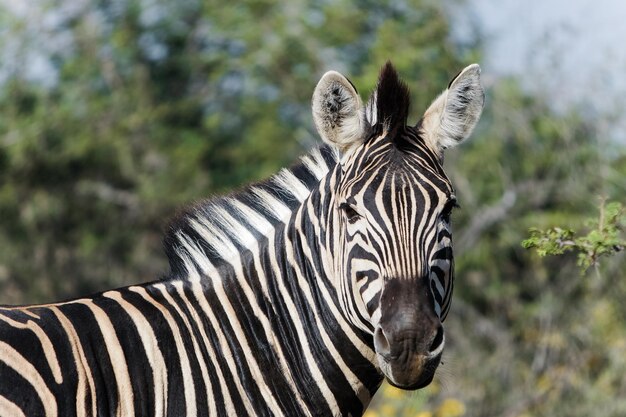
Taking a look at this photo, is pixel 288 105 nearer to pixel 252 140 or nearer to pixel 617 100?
pixel 252 140

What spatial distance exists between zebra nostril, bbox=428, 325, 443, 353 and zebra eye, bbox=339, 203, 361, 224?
72 cm

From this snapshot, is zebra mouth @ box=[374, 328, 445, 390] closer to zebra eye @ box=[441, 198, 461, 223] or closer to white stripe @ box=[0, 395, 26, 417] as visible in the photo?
zebra eye @ box=[441, 198, 461, 223]

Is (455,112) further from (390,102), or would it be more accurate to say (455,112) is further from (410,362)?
(410,362)

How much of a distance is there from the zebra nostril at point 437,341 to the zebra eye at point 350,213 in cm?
72

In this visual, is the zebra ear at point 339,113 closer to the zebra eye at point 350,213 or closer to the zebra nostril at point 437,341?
the zebra eye at point 350,213

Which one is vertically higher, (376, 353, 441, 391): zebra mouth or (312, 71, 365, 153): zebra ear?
(312, 71, 365, 153): zebra ear

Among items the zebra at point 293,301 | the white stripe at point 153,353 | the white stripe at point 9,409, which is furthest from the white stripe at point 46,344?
the white stripe at point 153,353

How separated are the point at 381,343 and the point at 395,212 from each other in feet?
2.16

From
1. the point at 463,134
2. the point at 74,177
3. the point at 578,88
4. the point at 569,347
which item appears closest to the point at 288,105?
the point at 74,177

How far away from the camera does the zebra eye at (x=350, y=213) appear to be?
193 inches

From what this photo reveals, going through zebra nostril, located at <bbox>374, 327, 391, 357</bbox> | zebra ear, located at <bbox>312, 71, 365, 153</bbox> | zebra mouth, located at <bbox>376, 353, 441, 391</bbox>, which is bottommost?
zebra mouth, located at <bbox>376, 353, 441, 391</bbox>

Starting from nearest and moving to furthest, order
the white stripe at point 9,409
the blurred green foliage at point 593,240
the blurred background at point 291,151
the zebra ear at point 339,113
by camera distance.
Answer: the white stripe at point 9,409 → the zebra ear at point 339,113 → the blurred green foliage at point 593,240 → the blurred background at point 291,151

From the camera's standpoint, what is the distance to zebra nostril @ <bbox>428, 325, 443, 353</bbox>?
4.51 m

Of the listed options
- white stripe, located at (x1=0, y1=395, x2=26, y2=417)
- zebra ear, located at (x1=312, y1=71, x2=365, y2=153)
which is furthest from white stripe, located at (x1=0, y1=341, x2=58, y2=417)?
zebra ear, located at (x1=312, y1=71, x2=365, y2=153)
